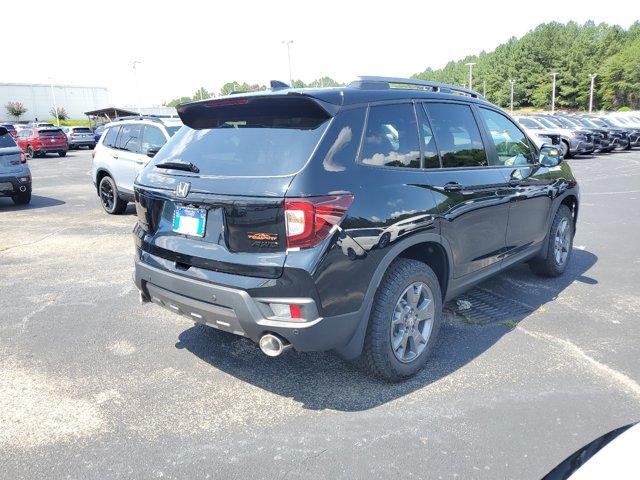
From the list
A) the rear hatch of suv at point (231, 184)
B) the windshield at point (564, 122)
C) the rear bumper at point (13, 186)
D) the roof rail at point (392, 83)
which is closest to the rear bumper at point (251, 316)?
the rear hatch of suv at point (231, 184)

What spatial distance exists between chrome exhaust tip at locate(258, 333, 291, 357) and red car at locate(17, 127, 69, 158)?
98.1ft

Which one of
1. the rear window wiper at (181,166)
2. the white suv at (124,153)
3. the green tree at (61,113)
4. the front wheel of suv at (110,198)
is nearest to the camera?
the rear window wiper at (181,166)

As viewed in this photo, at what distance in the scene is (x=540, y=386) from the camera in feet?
11.1

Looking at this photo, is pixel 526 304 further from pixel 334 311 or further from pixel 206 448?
pixel 206 448

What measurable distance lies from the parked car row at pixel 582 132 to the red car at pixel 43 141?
23.7 m

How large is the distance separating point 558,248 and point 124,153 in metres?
7.62

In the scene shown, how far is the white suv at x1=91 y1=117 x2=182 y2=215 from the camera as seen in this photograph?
919 centimetres

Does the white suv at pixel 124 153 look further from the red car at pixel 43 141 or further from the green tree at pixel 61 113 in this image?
the green tree at pixel 61 113

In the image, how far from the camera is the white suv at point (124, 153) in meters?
9.19

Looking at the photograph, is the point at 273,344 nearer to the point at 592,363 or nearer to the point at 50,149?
the point at 592,363

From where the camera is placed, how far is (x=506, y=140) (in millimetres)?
4641

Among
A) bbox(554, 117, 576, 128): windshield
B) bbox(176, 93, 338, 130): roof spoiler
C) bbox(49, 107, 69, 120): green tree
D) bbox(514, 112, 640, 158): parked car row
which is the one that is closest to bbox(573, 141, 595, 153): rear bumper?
bbox(514, 112, 640, 158): parked car row

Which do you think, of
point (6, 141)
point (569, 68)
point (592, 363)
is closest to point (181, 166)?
point (592, 363)

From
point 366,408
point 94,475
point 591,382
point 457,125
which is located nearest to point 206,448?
point 94,475
